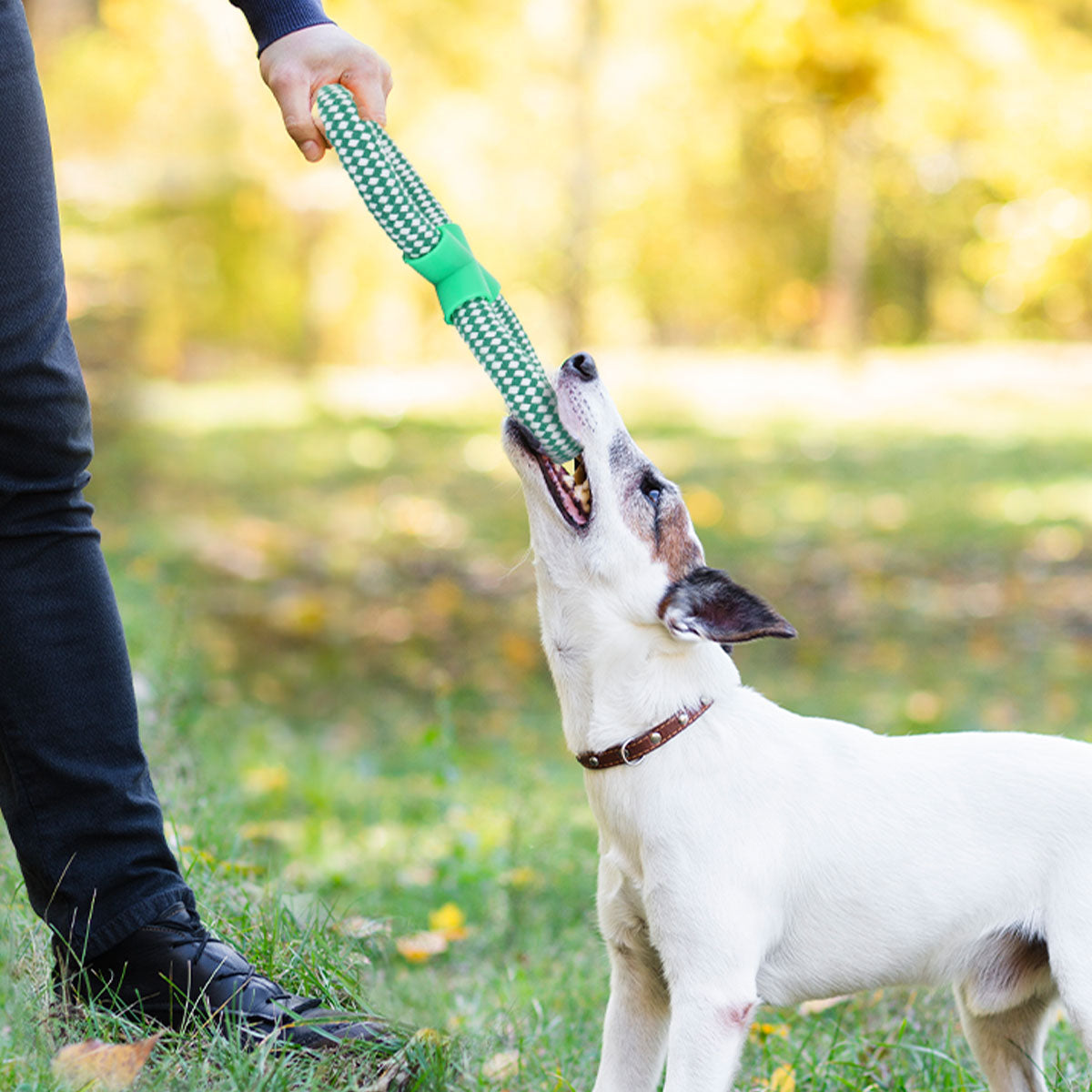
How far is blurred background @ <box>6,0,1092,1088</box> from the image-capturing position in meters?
3.83

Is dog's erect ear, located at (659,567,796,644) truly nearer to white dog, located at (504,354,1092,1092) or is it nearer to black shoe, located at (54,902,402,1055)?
white dog, located at (504,354,1092,1092)

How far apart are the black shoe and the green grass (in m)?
0.05

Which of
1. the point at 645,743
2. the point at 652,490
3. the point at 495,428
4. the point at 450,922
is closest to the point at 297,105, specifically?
the point at 652,490

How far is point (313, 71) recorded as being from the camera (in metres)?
2.24

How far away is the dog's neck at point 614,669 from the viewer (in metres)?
2.22

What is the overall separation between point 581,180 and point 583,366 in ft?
29.3

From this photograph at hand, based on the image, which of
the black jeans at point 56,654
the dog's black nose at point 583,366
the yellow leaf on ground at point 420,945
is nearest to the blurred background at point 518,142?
the yellow leaf on ground at point 420,945

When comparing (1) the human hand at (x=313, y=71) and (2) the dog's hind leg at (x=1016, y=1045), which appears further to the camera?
(2) the dog's hind leg at (x=1016, y=1045)

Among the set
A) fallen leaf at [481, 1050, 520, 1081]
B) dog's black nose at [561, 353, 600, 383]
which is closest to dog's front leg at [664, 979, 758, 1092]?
fallen leaf at [481, 1050, 520, 1081]

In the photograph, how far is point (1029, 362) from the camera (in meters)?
18.7

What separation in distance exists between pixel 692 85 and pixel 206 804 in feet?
32.8

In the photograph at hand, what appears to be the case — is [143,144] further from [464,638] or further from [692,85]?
[464,638]

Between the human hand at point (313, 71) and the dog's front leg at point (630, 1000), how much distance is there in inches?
52.1

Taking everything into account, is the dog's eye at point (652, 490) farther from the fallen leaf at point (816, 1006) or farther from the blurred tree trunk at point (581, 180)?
the blurred tree trunk at point (581, 180)
